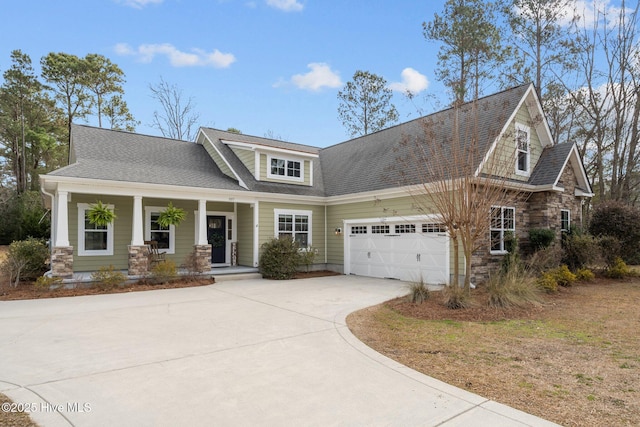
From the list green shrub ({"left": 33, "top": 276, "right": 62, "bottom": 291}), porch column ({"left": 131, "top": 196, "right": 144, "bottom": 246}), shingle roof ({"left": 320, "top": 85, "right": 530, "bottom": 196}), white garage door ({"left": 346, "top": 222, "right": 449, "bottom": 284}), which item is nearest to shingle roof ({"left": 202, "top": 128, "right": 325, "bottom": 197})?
shingle roof ({"left": 320, "top": 85, "right": 530, "bottom": 196})

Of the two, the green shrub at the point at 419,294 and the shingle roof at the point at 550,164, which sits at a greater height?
the shingle roof at the point at 550,164

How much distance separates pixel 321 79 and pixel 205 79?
507 inches

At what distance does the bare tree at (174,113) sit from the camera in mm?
27500

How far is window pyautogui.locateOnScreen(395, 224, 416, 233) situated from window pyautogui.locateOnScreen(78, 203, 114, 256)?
10.3m

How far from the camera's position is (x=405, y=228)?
1267 cm

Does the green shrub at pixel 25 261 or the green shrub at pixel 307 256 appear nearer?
the green shrub at pixel 25 261

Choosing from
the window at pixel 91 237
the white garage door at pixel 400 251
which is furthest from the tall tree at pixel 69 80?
the white garage door at pixel 400 251

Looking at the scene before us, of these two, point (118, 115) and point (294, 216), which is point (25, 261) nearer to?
point (294, 216)

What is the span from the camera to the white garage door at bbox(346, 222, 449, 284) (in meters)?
11.5

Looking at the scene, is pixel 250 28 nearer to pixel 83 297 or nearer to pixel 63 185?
pixel 63 185

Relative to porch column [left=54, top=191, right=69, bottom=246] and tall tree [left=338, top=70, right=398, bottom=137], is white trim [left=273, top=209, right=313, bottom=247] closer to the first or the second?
porch column [left=54, top=191, right=69, bottom=246]

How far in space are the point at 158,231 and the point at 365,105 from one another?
793 inches

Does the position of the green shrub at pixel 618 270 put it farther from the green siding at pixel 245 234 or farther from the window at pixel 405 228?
the green siding at pixel 245 234

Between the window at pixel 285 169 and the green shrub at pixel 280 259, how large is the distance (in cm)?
326
